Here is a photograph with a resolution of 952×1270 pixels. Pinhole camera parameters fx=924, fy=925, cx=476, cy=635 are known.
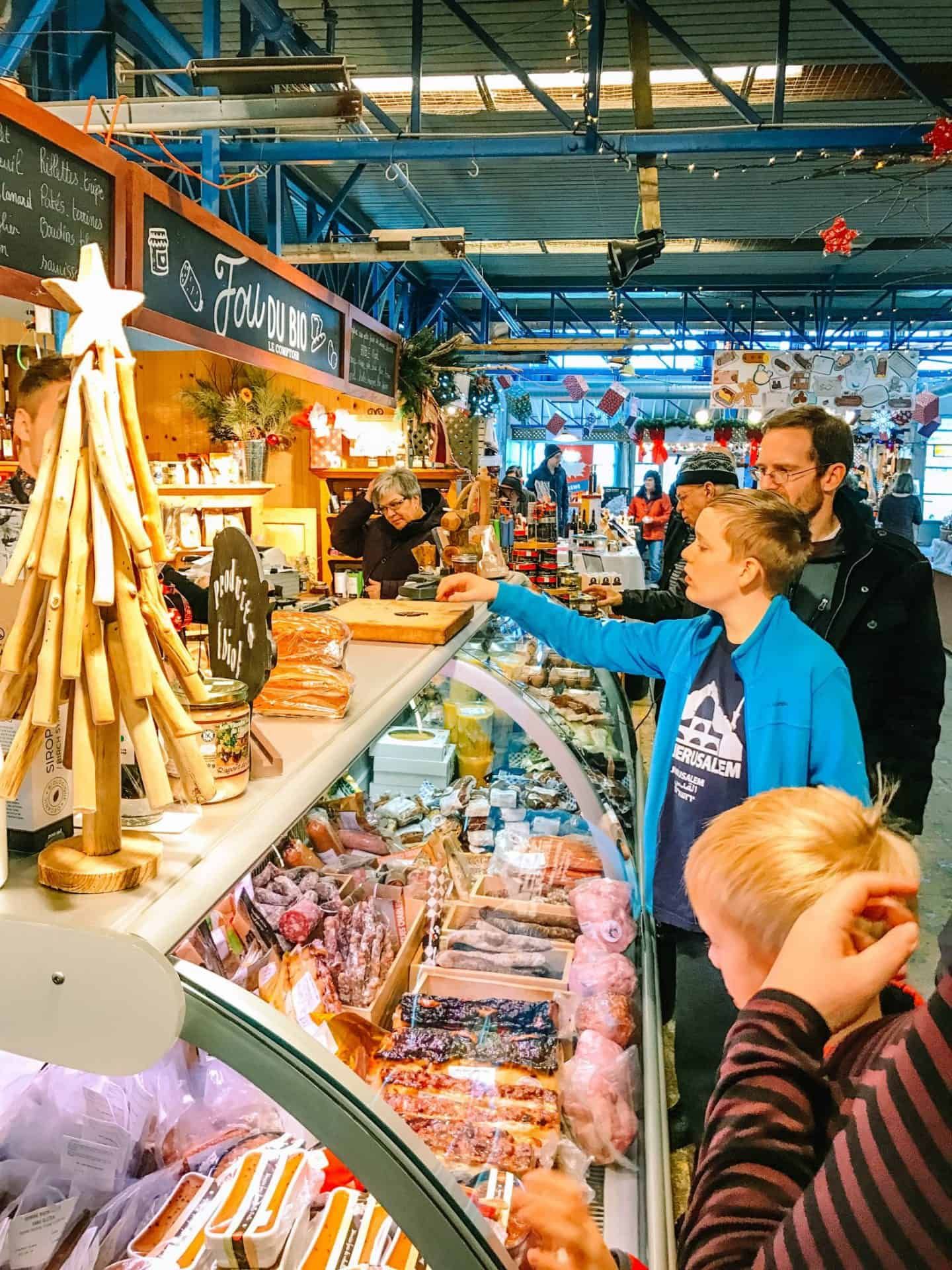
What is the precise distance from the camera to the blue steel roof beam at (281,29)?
5.98 metres

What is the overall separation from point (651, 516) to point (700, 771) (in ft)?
42.2

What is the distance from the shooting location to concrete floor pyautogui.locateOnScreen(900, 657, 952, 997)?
3.99 metres

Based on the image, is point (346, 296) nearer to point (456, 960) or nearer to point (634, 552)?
point (634, 552)

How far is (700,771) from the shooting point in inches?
105

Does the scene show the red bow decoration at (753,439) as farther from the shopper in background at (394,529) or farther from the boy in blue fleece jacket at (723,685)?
the boy in blue fleece jacket at (723,685)

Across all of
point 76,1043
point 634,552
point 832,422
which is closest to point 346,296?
point 634,552

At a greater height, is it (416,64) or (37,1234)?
(416,64)

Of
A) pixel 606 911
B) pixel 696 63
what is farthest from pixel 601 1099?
pixel 696 63

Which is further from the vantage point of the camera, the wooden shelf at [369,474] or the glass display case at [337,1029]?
the wooden shelf at [369,474]

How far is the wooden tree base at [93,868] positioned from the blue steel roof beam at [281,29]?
5615 millimetres

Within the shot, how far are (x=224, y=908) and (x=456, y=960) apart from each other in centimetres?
68

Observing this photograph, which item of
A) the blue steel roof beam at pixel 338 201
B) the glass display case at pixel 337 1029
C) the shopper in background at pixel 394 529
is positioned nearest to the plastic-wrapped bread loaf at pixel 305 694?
the glass display case at pixel 337 1029

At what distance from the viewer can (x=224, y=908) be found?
2.09 m

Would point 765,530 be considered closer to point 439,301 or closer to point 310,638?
point 310,638
